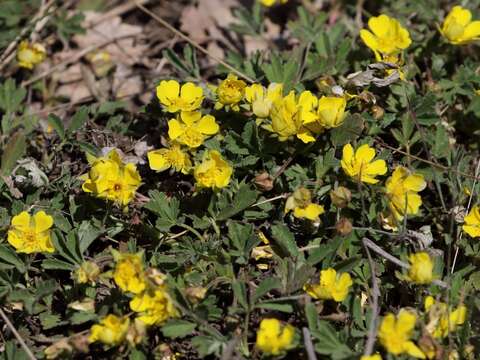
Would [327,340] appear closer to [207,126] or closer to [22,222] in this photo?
[207,126]

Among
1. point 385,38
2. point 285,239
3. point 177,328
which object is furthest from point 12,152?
point 385,38

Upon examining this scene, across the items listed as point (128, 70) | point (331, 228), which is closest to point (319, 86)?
point (331, 228)

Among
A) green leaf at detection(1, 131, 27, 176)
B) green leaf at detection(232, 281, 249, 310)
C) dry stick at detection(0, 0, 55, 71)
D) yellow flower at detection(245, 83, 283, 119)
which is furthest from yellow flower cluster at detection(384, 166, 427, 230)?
dry stick at detection(0, 0, 55, 71)

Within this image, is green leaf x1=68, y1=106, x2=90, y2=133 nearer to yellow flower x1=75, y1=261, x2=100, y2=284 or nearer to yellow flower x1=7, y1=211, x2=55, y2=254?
yellow flower x1=7, y1=211, x2=55, y2=254

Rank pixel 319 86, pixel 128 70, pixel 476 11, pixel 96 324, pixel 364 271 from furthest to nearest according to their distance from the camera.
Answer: pixel 128 70 → pixel 476 11 → pixel 319 86 → pixel 364 271 → pixel 96 324

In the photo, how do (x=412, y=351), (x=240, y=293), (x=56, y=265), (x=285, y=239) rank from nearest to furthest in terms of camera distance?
(x=412, y=351)
(x=240, y=293)
(x=56, y=265)
(x=285, y=239)

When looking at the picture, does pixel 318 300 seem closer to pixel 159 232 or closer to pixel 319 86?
pixel 159 232
